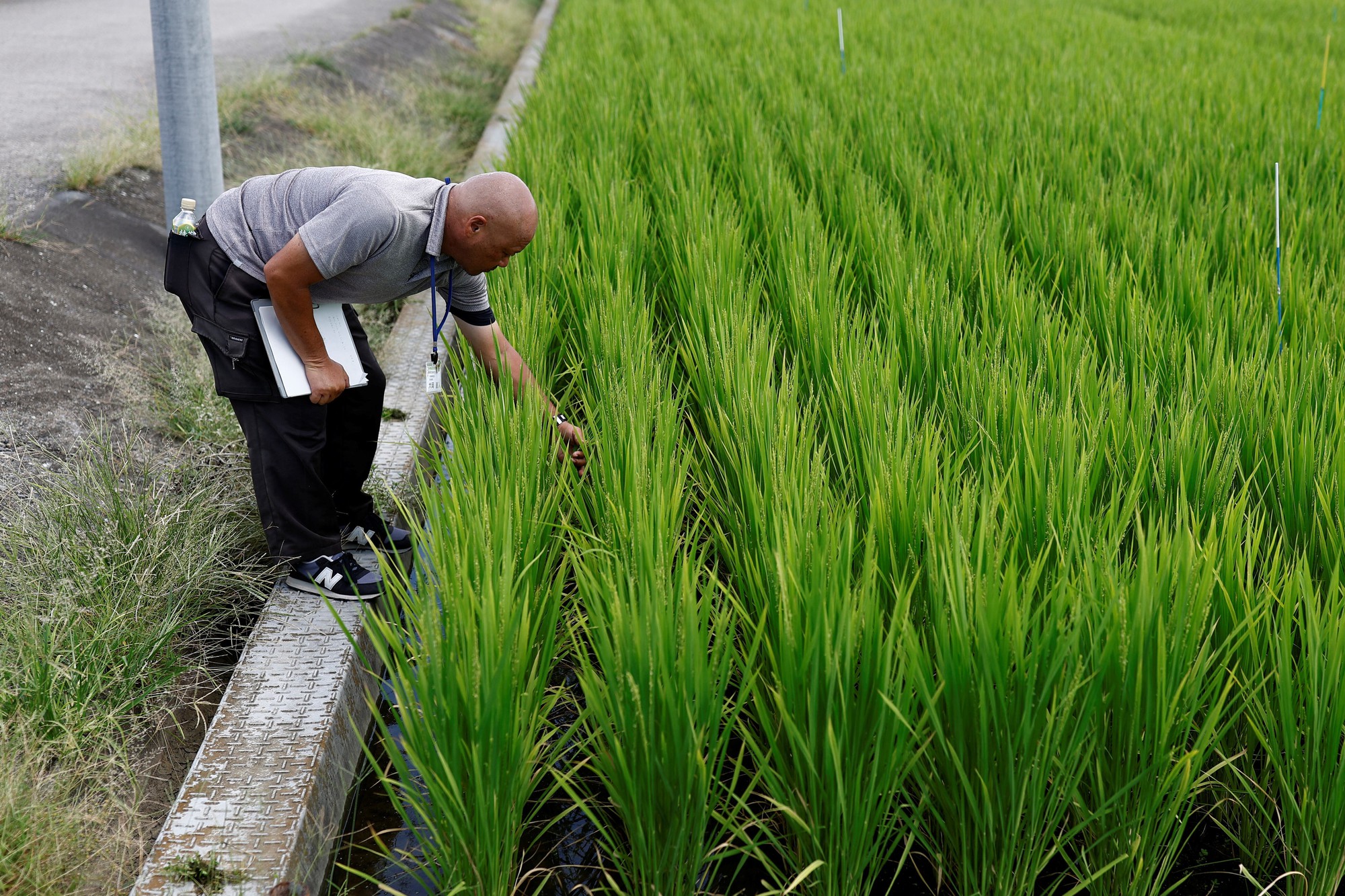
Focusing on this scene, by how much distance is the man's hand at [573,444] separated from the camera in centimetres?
216

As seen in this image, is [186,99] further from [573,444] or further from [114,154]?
[573,444]

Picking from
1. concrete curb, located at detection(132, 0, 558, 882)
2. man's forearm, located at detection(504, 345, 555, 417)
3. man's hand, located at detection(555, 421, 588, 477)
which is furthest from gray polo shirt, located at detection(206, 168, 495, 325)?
concrete curb, located at detection(132, 0, 558, 882)

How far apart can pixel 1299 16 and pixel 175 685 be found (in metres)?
12.1

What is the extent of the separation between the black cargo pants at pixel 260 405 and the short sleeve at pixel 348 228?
8.0 inches

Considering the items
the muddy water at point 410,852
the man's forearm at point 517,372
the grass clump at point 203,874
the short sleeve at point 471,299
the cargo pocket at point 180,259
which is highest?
the cargo pocket at point 180,259

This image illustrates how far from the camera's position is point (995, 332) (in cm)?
252

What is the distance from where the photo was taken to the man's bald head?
1896 mm

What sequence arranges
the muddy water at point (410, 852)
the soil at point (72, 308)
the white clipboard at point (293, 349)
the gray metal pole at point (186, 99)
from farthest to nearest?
the gray metal pole at point (186, 99)
the soil at point (72, 308)
the white clipboard at point (293, 349)
the muddy water at point (410, 852)

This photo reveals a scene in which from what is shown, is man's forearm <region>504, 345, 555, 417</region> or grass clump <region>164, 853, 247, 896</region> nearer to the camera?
grass clump <region>164, 853, 247, 896</region>

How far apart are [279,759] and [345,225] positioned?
2.88 ft

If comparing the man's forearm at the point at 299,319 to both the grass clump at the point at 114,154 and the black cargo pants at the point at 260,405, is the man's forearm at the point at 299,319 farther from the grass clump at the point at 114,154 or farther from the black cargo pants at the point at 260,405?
the grass clump at the point at 114,154

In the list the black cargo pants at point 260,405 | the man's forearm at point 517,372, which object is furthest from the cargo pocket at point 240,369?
the man's forearm at point 517,372

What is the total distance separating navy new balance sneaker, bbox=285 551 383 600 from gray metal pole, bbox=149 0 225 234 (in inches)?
55.0

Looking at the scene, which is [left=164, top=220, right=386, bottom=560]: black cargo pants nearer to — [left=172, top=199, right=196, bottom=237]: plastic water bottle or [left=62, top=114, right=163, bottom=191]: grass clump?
[left=172, top=199, right=196, bottom=237]: plastic water bottle
